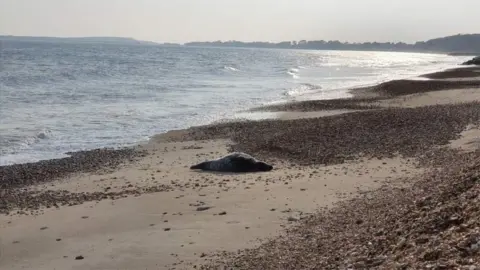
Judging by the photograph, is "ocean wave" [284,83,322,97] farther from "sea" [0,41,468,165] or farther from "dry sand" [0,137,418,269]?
"dry sand" [0,137,418,269]

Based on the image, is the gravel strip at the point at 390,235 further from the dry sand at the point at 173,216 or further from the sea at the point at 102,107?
the sea at the point at 102,107

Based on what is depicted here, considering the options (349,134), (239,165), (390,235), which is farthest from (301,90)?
(390,235)

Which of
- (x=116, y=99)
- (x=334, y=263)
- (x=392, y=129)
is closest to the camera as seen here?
(x=334, y=263)

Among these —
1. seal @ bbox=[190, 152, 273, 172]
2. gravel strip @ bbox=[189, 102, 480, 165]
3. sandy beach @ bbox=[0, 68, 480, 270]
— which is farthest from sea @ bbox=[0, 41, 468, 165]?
seal @ bbox=[190, 152, 273, 172]

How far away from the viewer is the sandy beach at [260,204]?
642cm

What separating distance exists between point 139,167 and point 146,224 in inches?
197

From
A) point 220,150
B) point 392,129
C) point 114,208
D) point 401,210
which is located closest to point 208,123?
point 220,150

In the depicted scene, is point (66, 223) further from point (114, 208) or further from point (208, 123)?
point (208, 123)

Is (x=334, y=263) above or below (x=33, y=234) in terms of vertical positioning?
above

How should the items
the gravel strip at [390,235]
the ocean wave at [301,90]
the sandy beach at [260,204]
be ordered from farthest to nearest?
the ocean wave at [301,90] < the sandy beach at [260,204] < the gravel strip at [390,235]

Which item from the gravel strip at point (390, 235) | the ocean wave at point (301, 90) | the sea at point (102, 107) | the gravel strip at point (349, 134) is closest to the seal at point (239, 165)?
the gravel strip at point (349, 134)

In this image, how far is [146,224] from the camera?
348 inches

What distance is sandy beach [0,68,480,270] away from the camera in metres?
6.42

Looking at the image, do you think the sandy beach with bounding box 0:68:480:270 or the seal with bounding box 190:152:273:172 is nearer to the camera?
the sandy beach with bounding box 0:68:480:270
